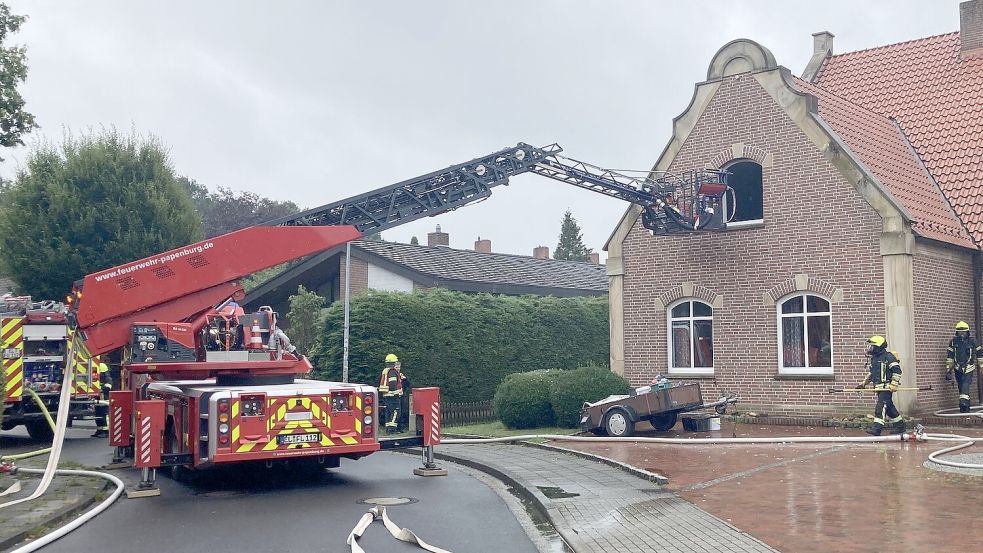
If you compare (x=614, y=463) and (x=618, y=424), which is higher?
(x=618, y=424)

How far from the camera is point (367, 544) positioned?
28.0 feet

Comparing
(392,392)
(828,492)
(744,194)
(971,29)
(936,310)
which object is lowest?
(828,492)

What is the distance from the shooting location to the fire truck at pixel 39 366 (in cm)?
1839

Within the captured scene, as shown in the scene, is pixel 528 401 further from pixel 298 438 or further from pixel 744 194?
pixel 298 438

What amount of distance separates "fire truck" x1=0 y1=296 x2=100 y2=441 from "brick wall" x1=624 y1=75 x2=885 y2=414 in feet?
39.2

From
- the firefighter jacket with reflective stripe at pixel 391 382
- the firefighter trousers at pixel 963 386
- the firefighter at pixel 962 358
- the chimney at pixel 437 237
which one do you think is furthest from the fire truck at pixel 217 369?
the chimney at pixel 437 237

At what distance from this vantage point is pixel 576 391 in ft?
64.0

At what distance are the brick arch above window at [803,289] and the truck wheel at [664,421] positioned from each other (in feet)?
12.4

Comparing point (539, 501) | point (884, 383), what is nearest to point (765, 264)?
point (884, 383)

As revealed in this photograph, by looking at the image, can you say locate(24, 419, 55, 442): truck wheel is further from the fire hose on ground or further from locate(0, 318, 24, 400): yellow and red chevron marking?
the fire hose on ground

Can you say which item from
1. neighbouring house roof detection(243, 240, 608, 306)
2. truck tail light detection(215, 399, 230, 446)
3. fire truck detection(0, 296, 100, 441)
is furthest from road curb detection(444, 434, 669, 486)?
neighbouring house roof detection(243, 240, 608, 306)

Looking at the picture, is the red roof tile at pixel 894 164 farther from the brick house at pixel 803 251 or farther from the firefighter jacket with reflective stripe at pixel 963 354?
the firefighter jacket with reflective stripe at pixel 963 354

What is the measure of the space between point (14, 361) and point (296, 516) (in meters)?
11.0

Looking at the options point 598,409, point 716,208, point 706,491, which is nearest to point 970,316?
point 716,208
